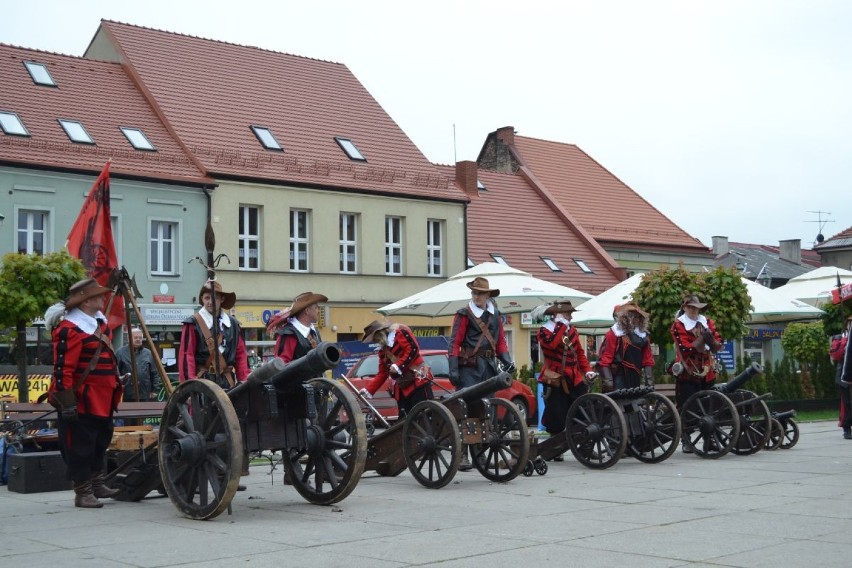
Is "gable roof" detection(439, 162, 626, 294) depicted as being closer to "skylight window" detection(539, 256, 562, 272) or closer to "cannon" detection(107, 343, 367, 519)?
"skylight window" detection(539, 256, 562, 272)

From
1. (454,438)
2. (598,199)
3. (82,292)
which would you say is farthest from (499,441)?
(598,199)

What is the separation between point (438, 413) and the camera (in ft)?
38.0

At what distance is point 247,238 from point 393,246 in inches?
211

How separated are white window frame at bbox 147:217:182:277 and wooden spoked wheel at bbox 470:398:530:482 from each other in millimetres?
21996

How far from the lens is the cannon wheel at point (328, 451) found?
32.1ft

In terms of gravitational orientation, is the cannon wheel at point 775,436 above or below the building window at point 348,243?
below

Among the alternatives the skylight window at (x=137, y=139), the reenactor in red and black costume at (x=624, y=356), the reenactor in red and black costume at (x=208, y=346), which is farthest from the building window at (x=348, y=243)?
the reenactor in red and black costume at (x=208, y=346)

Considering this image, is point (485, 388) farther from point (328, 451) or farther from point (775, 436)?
point (775, 436)

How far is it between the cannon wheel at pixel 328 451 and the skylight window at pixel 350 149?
28641 millimetres

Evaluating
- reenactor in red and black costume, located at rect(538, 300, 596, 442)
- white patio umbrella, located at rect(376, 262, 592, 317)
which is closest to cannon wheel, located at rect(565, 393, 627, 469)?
reenactor in red and black costume, located at rect(538, 300, 596, 442)

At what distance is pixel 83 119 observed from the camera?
33.2 m

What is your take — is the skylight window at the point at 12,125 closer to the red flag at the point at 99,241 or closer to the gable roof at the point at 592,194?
the red flag at the point at 99,241

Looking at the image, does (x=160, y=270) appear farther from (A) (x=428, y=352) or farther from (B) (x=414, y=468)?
(B) (x=414, y=468)

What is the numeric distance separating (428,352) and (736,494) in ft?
45.0
